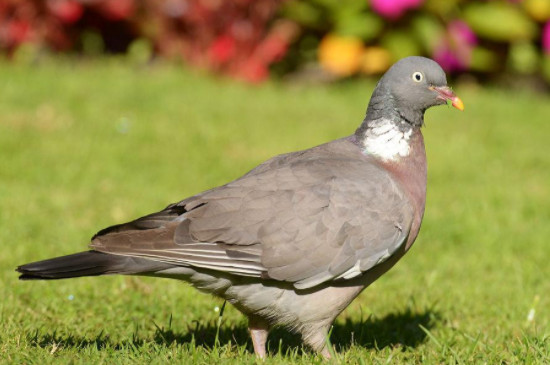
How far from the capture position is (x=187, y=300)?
4.85 meters

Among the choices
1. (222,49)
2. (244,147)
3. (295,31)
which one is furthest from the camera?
(295,31)

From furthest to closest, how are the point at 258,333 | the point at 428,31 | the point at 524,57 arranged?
the point at 524,57 → the point at 428,31 → the point at 258,333

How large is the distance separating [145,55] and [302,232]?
624 centimetres

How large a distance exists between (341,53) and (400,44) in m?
0.62

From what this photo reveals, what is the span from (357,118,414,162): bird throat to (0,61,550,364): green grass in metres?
0.91

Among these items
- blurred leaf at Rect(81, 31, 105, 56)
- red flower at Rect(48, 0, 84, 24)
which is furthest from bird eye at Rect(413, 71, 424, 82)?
blurred leaf at Rect(81, 31, 105, 56)

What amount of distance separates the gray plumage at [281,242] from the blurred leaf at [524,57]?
18.9 ft

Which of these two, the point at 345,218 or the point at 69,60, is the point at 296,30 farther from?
the point at 345,218

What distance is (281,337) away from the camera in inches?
179

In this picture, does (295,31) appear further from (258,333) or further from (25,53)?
(258,333)

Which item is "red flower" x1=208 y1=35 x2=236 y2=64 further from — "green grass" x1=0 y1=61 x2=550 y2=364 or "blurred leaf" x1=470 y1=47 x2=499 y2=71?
"blurred leaf" x1=470 y1=47 x2=499 y2=71

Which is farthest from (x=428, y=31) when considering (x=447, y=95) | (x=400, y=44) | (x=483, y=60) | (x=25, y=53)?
(x=447, y=95)

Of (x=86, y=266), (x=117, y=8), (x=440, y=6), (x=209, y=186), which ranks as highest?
(x=117, y=8)

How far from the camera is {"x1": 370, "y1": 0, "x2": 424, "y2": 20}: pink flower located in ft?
28.6
